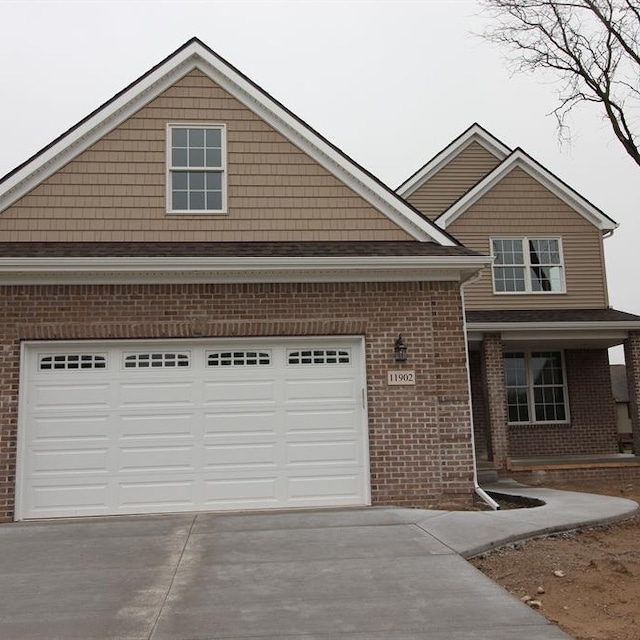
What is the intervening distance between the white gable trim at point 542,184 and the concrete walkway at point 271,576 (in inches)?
384

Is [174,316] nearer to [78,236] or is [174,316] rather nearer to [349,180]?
[78,236]

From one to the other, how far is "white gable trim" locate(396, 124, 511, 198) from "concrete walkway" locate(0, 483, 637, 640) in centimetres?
1142

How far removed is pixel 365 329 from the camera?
33.7ft

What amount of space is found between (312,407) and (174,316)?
7.72 ft

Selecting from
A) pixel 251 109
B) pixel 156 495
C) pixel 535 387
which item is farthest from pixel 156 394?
pixel 535 387

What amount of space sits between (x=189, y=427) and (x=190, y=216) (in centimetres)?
322

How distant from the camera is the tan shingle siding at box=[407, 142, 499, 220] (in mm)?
19172

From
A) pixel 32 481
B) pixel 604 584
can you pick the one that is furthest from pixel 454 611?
pixel 32 481

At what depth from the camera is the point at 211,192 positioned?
36.3ft

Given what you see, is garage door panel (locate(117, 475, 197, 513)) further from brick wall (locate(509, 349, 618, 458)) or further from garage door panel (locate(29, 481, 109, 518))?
brick wall (locate(509, 349, 618, 458))

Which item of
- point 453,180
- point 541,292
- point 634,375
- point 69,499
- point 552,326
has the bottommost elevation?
point 69,499

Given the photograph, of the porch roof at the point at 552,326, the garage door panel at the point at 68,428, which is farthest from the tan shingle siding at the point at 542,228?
the garage door panel at the point at 68,428

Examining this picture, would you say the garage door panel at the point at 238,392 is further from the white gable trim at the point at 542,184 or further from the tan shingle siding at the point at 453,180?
the tan shingle siding at the point at 453,180

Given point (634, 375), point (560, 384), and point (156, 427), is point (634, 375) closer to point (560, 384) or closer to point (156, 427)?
point (560, 384)
